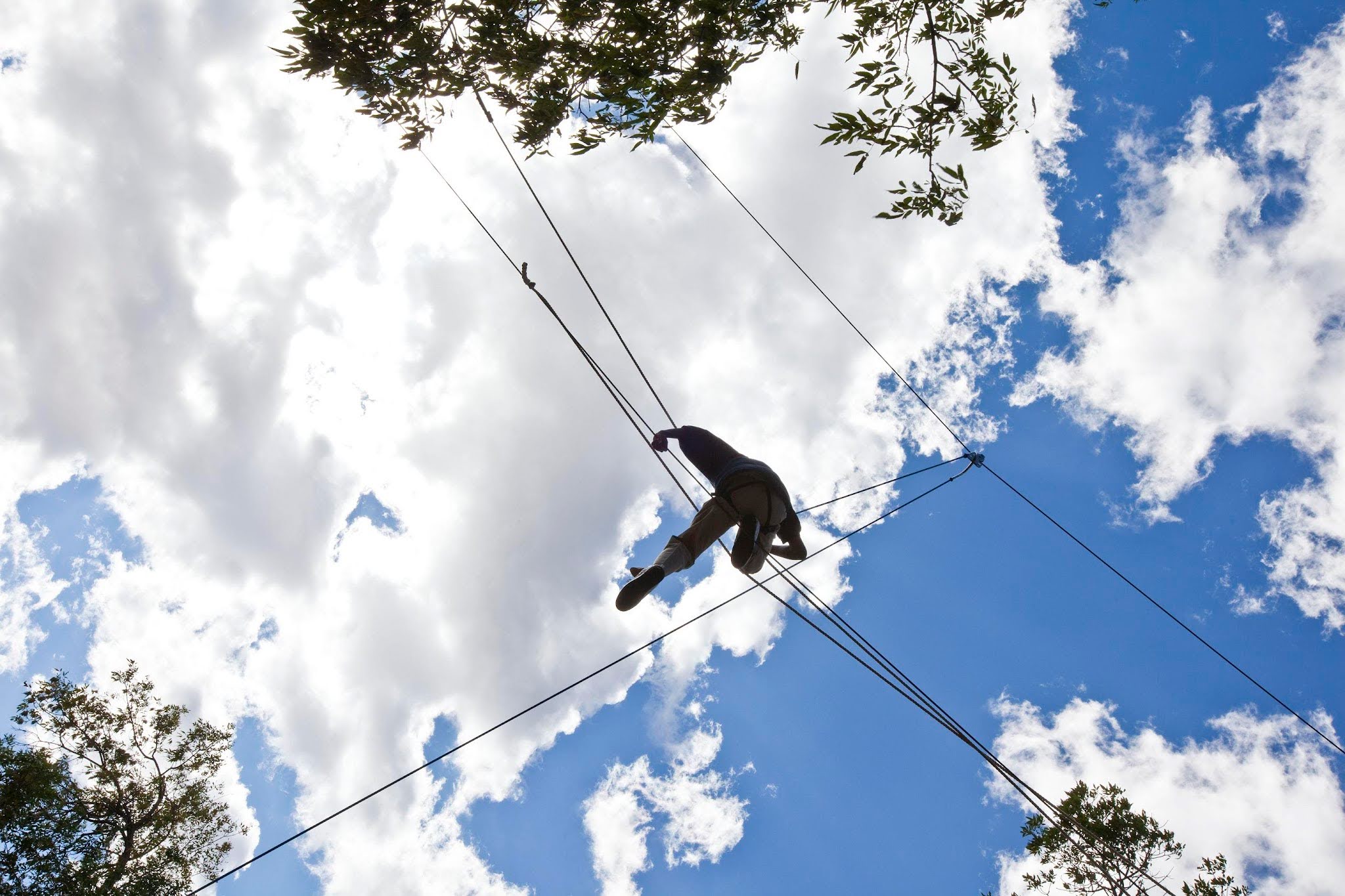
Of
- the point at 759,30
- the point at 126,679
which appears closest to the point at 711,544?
the point at 759,30

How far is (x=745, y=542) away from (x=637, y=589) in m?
1.04

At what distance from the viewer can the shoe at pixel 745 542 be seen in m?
5.73

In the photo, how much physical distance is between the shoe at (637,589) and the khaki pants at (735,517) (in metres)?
0.37

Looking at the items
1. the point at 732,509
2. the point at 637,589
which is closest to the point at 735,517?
the point at 732,509

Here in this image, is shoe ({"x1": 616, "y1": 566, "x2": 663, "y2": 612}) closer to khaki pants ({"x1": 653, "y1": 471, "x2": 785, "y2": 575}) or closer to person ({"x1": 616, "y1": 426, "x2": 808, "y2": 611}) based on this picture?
person ({"x1": 616, "y1": 426, "x2": 808, "y2": 611})

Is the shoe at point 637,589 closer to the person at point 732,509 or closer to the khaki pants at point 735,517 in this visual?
the person at point 732,509

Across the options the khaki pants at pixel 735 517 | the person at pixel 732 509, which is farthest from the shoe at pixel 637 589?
the khaki pants at pixel 735 517

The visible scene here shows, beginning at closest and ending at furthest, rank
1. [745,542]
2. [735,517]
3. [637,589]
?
1. [637,589]
2. [745,542]
3. [735,517]

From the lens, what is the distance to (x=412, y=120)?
588 cm

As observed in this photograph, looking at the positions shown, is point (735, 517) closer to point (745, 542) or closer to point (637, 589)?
point (745, 542)

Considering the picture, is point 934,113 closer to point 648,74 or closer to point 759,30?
point 759,30

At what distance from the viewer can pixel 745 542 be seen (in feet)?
18.9

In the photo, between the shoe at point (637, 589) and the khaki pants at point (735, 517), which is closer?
the shoe at point (637, 589)

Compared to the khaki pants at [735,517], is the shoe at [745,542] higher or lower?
lower
